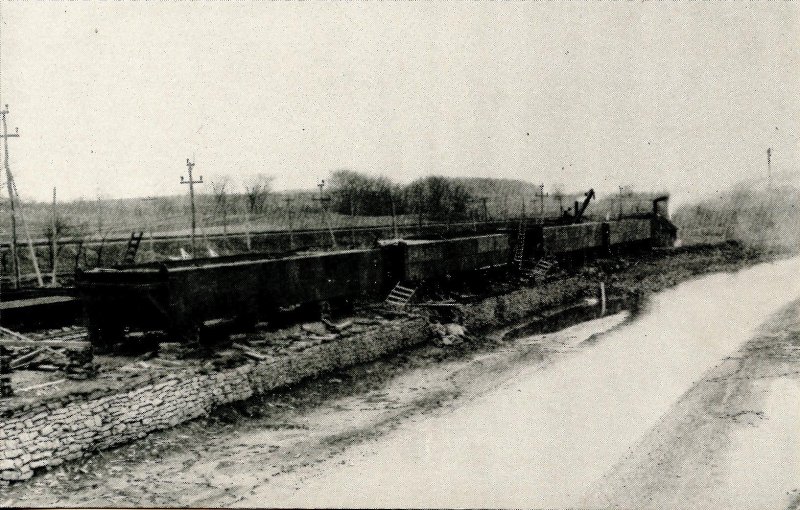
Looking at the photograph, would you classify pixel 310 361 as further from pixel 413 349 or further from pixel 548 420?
pixel 548 420

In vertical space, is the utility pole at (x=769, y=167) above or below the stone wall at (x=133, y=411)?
above

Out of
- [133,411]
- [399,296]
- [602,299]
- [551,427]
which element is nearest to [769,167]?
[551,427]

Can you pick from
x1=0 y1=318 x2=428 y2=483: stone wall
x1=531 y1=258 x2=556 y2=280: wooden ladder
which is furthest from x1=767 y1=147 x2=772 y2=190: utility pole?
x1=531 y1=258 x2=556 y2=280: wooden ladder

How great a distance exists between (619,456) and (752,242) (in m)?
21.1

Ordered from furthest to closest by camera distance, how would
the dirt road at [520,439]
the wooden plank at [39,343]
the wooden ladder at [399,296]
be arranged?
the wooden ladder at [399,296] < the wooden plank at [39,343] < the dirt road at [520,439]

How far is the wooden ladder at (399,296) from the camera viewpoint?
17.2 metres

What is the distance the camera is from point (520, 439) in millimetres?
9391

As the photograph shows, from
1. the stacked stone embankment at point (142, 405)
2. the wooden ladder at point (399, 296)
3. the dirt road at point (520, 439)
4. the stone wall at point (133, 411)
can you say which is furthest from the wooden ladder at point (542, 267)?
the stone wall at point (133, 411)

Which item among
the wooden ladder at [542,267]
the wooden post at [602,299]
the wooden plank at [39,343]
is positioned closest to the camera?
the wooden plank at [39,343]

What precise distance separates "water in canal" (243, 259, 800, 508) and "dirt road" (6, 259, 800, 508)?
0.03 m

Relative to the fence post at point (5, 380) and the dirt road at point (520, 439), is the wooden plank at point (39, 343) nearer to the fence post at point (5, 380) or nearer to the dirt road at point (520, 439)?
the fence post at point (5, 380)

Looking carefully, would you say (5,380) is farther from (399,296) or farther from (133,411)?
(399,296)

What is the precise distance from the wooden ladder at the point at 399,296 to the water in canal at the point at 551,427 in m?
4.76

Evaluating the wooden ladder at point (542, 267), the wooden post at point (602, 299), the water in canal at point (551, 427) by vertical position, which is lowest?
the water in canal at point (551, 427)
